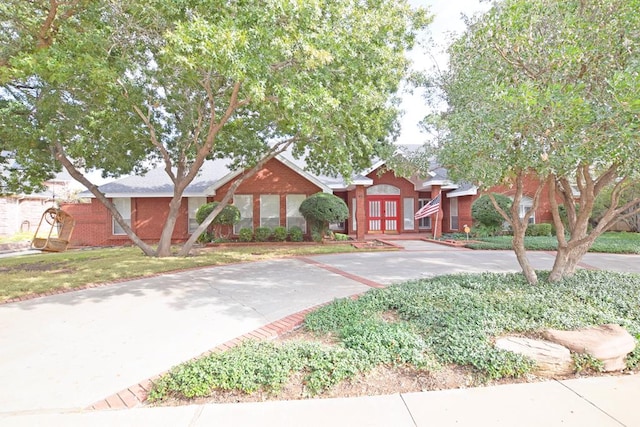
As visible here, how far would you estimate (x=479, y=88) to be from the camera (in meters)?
5.61

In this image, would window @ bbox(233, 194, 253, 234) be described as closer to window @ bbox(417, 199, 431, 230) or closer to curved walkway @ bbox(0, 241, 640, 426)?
curved walkway @ bbox(0, 241, 640, 426)

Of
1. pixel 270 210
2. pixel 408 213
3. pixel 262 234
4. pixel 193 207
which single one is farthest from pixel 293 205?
pixel 408 213

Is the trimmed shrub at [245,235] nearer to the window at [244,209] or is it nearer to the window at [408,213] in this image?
the window at [244,209]

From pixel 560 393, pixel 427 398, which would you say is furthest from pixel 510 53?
pixel 427 398

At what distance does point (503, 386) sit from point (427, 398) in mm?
899

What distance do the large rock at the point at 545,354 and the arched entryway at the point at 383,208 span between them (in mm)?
16390

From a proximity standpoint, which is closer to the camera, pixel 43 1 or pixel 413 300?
pixel 413 300

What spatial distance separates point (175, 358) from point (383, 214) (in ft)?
57.9

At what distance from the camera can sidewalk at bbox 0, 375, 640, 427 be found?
281cm

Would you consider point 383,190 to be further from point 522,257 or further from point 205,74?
point 522,257

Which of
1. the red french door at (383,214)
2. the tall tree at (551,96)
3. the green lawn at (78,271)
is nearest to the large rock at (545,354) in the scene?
the tall tree at (551,96)

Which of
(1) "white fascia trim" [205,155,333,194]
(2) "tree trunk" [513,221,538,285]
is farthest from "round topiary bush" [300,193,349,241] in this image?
(2) "tree trunk" [513,221,538,285]

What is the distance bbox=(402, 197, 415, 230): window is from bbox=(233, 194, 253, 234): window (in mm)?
9787

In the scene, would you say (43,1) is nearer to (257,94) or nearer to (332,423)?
(257,94)
